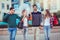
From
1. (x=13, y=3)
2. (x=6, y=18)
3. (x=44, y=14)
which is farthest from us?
(x=13, y=3)

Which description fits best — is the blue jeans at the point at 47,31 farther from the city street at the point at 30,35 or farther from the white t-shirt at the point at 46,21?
the city street at the point at 30,35

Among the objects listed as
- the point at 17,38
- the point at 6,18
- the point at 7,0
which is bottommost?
the point at 17,38

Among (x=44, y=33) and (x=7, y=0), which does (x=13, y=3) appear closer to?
(x=7, y=0)

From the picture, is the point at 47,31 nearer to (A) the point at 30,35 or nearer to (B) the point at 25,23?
(B) the point at 25,23

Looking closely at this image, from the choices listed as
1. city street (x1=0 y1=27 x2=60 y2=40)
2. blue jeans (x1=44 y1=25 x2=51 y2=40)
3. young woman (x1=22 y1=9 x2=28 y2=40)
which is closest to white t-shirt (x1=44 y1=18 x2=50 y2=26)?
blue jeans (x1=44 y1=25 x2=51 y2=40)

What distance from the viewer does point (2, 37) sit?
12.5 meters

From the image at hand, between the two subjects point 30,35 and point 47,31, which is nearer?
point 47,31

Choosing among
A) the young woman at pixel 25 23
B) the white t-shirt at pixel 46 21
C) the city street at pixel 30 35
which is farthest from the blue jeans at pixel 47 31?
the young woman at pixel 25 23

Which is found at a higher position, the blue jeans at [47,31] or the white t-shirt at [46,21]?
the white t-shirt at [46,21]

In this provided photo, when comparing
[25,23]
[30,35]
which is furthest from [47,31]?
[30,35]

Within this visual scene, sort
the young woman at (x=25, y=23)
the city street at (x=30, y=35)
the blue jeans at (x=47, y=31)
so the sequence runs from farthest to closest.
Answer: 1. the city street at (x=30, y=35)
2. the young woman at (x=25, y=23)
3. the blue jeans at (x=47, y=31)

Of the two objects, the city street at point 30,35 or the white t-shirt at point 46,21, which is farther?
the city street at point 30,35

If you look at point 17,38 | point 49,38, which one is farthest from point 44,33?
point 17,38

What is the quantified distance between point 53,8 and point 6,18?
11.1ft
